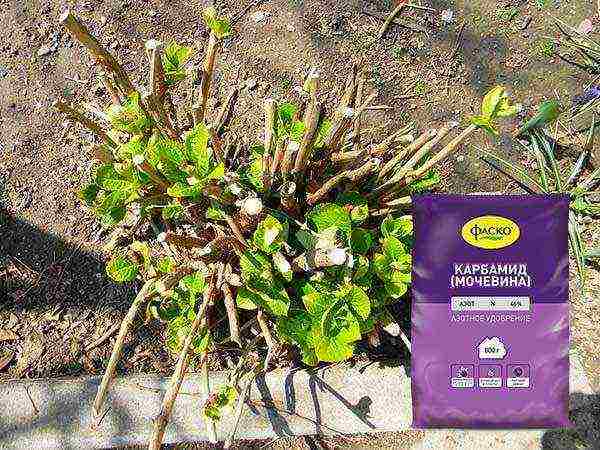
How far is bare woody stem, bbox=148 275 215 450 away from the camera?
50.0 inches

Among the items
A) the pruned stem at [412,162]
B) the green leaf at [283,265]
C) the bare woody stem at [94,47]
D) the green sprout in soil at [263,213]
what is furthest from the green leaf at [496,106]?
the bare woody stem at [94,47]

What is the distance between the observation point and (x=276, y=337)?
154cm

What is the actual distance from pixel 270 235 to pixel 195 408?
65cm

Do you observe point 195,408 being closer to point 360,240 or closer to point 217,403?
point 217,403

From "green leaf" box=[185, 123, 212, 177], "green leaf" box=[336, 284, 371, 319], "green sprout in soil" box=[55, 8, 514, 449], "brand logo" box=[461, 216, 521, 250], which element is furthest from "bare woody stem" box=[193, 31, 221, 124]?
"brand logo" box=[461, 216, 521, 250]

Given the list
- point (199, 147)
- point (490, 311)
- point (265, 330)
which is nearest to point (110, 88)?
point (199, 147)

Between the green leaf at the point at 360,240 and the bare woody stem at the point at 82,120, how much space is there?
1.84 feet

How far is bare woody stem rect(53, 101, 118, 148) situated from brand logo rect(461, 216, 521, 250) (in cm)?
75

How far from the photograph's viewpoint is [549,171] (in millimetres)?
1839

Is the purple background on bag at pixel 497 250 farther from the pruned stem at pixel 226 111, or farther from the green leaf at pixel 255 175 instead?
the pruned stem at pixel 226 111

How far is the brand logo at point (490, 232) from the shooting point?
111 centimetres

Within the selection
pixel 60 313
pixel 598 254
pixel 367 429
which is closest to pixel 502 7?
pixel 598 254

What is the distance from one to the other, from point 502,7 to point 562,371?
45.6 inches

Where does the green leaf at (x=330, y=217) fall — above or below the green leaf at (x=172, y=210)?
below
